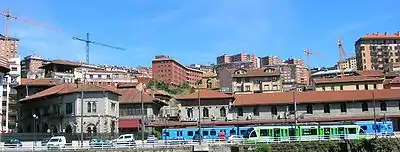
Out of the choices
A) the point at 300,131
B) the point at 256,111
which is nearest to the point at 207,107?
the point at 256,111

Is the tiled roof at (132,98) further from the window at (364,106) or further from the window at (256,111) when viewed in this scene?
the window at (364,106)

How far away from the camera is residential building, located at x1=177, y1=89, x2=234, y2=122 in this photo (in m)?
77.2

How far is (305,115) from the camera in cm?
7512

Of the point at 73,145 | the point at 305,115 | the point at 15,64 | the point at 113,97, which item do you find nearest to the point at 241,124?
the point at 305,115

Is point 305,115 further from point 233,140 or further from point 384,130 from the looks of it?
point 233,140

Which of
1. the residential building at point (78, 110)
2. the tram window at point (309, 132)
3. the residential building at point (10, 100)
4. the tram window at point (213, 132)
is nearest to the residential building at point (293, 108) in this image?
the residential building at point (78, 110)

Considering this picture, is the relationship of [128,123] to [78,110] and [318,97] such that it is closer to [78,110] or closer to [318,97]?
[78,110]

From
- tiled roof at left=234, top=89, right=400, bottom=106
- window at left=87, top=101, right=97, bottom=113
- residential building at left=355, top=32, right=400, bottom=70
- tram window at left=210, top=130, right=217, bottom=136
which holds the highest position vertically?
residential building at left=355, top=32, right=400, bottom=70

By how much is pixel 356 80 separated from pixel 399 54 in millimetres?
94569

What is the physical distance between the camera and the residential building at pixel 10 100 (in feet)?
314

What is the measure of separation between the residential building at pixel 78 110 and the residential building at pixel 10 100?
1511cm

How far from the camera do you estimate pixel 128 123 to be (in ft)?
251

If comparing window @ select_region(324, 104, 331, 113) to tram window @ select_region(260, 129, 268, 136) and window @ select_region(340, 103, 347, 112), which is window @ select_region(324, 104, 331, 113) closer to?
window @ select_region(340, 103, 347, 112)

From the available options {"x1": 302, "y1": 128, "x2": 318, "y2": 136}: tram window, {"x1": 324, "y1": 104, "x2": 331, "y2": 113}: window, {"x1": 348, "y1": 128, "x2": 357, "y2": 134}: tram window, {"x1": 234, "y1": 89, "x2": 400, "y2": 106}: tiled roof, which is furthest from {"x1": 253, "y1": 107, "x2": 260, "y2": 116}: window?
{"x1": 348, "y1": 128, "x2": 357, "y2": 134}: tram window
